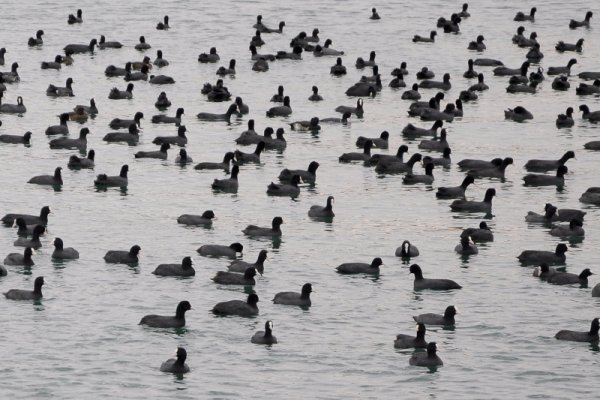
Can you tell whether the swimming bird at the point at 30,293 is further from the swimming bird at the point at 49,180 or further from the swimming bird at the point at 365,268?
the swimming bird at the point at 49,180

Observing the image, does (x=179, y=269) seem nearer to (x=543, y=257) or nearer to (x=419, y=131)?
(x=543, y=257)

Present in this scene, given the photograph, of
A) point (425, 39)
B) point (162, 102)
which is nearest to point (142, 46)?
point (425, 39)

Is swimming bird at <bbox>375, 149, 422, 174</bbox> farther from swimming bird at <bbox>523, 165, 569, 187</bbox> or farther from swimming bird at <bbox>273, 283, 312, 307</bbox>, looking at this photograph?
swimming bird at <bbox>273, 283, 312, 307</bbox>

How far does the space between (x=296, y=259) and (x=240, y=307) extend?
7533mm

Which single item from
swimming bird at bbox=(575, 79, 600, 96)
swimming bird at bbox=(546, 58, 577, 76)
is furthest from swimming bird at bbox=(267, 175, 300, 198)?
swimming bird at bbox=(546, 58, 577, 76)

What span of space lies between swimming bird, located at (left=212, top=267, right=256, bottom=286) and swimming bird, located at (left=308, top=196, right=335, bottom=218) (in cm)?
947

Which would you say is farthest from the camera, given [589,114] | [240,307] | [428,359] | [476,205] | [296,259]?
[589,114]

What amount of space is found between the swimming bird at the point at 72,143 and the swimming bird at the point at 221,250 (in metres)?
20.0

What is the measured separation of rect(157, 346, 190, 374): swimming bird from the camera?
41281 millimetres

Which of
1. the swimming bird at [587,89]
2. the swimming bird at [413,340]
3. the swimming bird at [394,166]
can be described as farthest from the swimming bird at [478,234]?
the swimming bird at [587,89]

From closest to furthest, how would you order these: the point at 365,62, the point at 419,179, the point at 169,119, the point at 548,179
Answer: the point at 419,179, the point at 548,179, the point at 169,119, the point at 365,62

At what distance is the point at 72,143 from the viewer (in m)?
72.4

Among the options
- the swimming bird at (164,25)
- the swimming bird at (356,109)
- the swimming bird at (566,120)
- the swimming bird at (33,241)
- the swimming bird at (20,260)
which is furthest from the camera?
the swimming bird at (164,25)

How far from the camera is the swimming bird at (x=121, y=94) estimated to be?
85562 millimetres
